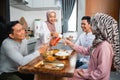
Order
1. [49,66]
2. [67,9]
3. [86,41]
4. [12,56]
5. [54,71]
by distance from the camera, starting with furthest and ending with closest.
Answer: [67,9]
[86,41]
[12,56]
[49,66]
[54,71]

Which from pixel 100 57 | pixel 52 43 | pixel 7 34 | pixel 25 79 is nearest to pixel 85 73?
pixel 100 57

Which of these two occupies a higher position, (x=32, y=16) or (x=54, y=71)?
(x=32, y=16)

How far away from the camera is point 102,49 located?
1.75 metres

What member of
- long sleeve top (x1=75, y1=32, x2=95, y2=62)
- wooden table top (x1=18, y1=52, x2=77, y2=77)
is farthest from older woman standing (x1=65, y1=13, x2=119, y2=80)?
long sleeve top (x1=75, y1=32, x2=95, y2=62)

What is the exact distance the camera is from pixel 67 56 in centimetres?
212

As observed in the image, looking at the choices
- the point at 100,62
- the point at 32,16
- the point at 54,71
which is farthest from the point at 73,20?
the point at 54,71

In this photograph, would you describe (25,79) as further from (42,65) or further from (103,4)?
(103,4)

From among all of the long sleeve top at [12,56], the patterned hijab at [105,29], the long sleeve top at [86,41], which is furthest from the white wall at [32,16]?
the patterned hijab at [105,29]

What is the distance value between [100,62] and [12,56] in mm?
838

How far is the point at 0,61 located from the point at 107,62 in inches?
45.8

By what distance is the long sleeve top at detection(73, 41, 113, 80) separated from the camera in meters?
1.71

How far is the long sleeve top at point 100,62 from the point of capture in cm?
171

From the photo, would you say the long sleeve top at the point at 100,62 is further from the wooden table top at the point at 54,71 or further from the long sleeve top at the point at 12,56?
the long sleeve top at the point at 12,56

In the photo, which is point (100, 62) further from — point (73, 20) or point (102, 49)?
point (73, 20)
